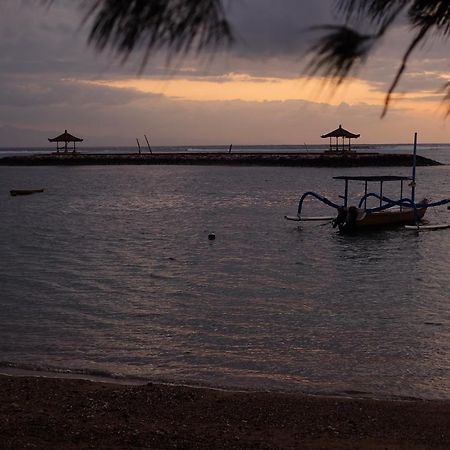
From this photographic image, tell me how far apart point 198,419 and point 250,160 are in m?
86.9

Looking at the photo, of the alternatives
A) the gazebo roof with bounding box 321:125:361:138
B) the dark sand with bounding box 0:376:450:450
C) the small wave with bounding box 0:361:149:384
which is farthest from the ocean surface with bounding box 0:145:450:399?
the gazebo roof with bounding box 321:125:361:138

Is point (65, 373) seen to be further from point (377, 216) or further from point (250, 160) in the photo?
point (250, 160)

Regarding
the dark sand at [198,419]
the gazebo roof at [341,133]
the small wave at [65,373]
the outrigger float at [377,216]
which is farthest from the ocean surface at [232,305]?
the gazebo roof at [341,133]

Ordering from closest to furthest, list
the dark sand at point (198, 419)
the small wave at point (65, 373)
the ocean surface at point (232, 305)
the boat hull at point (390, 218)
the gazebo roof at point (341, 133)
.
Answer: the dark sand at point (198, 419), the small wave at point (65, 373), the ocean surface at point (232, 305), the boat hull at point (390, 218), the gazebo roof at point (341, 133)

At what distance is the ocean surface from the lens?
9375mm

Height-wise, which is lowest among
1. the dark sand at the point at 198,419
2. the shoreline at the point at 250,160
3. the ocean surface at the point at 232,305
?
the ocean surface at the point at 232,305

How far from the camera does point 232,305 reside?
13.4 m

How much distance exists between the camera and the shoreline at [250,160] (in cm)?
8388

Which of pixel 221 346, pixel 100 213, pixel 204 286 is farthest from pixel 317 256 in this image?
pixel 100 213

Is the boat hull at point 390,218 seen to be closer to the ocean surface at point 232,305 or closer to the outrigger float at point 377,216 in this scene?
the outrigger float at point 377,216

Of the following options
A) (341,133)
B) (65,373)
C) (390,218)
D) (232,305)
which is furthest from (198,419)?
(341,133)

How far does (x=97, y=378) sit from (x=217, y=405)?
2040 millimetres

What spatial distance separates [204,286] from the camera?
15.5m

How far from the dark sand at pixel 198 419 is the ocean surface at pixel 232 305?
0.84 metres
